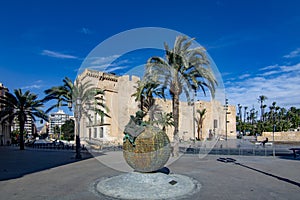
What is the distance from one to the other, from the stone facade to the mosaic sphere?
14491 mm

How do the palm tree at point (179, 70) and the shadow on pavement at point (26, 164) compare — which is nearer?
the shadow on pavement at point (26, 164)

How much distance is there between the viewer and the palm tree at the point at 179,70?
16953 millimetres

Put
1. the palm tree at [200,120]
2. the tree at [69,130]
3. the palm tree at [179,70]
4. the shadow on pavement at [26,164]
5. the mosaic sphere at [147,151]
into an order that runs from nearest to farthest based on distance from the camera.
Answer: the mosaic sphere at [147,151] < the shadow on pavement at [26,164] < the palm tree at [179,70] < the palm tree at [200,120] < the tree at [69,130]

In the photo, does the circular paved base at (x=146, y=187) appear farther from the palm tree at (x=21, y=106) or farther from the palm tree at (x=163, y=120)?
the palm tree at (x=21, y=106)

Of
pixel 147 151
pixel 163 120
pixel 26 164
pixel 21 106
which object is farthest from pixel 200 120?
pixel 147 151

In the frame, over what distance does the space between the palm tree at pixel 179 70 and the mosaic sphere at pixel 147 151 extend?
9.34 m

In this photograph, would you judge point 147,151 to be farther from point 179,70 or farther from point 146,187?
point 179,70

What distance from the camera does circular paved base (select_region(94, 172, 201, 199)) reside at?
7070 millimetres

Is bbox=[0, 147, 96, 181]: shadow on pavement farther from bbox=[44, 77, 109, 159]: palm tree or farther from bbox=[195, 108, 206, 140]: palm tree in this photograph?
bbox=[195, 108, 206, 140]: palm tree

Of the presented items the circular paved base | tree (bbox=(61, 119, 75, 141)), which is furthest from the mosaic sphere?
tree (bbox=(61, 119, 75, 141))

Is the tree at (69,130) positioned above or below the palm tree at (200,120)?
below

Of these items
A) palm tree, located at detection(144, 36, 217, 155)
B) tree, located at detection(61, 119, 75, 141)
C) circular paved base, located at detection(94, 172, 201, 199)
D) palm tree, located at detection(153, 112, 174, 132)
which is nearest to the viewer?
circular paved base, located at detection(94, 172, 201, 199)

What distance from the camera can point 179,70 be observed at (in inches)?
698

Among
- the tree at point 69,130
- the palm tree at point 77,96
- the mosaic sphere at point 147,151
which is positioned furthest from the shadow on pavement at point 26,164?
the tree at point 69,130
